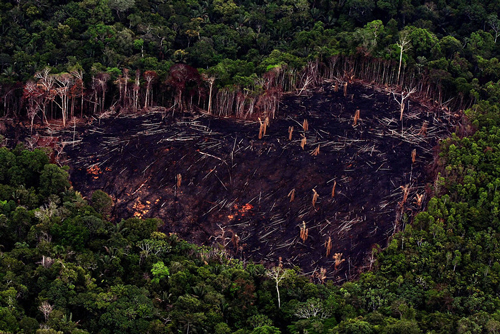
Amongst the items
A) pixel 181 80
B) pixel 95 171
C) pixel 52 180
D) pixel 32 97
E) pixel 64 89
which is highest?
pixel 181 80

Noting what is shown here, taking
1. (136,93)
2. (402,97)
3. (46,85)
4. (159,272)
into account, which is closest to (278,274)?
(159,272)

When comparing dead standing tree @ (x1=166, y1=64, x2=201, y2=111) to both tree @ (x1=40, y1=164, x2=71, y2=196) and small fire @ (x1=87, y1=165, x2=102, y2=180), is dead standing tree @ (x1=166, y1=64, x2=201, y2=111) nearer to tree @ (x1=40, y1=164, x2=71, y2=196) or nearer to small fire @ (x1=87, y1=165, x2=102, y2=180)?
small fire @ (x1=87, y1=165, x2=102, y2=180)

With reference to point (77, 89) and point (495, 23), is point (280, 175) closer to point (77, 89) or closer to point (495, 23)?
point (77, 89)

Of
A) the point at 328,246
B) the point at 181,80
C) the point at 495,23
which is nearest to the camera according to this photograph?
the point at 328,246

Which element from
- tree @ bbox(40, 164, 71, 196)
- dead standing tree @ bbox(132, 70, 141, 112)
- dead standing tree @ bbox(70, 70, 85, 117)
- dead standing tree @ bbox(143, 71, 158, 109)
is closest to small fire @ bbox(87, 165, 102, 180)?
tree @ bbox(40, 164, 71, 196)

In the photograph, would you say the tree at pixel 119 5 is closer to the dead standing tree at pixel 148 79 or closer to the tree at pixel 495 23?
the dead standing tree at pixel 148 79

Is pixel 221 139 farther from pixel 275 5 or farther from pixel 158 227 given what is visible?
pixel 275 5
